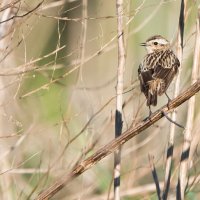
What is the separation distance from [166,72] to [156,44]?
1.18 m

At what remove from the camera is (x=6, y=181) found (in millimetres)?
6324

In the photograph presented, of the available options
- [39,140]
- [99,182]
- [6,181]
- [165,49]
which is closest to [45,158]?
[39,140]

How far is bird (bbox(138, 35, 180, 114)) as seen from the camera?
4.75 metres

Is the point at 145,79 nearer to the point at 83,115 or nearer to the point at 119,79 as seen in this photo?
the point at 119,79

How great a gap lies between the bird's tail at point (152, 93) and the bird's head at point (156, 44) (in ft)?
3.92

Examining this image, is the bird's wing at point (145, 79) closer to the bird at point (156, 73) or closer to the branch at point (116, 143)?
the bird at point (156, 73)

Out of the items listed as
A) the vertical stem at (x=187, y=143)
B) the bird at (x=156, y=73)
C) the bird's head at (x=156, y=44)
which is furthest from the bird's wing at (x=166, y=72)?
the bird's head at (x=156, y=44)

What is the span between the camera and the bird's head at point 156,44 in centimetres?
598

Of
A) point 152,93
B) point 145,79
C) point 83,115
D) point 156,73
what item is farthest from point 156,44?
point 83,115

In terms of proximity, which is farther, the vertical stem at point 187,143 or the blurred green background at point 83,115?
the blurred green background at point 83,115

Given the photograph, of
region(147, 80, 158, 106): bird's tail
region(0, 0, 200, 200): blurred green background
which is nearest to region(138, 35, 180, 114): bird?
region(147, 80, 158, 106): bird's tail

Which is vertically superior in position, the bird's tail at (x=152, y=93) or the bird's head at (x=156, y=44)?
the bird's head at (x=156, y=44)

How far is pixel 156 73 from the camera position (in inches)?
196

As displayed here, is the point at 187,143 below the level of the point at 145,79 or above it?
below
